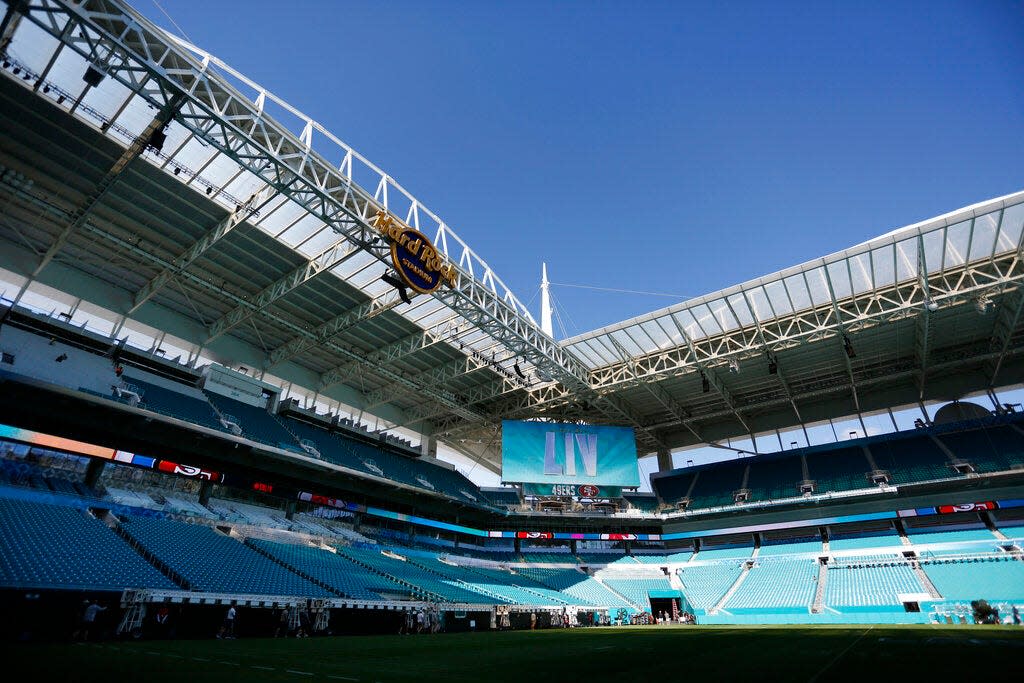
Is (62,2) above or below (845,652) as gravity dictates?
above

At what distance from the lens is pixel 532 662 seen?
11.4 meters

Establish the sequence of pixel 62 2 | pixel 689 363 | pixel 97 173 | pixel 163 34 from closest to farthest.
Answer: pixel 62 2, pixel 163 34, pixel 97 173, pixel 689 363

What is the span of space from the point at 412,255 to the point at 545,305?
14.8m

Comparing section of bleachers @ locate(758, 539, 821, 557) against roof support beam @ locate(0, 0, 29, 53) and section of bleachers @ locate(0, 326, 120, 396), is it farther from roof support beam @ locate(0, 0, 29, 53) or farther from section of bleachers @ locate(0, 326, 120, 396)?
roof support beam @ locate(0, 0, 29, 53)

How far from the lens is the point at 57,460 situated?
22.2 metres

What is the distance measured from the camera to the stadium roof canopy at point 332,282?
1864cm

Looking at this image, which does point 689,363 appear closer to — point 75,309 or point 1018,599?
point 1018,599

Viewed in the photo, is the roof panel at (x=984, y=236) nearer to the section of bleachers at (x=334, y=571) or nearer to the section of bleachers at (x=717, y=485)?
the section of bleachers at (x=717, y=485)

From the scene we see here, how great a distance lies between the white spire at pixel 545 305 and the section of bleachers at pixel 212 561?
64.1ft

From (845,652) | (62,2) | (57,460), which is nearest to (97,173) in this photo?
(62,2)

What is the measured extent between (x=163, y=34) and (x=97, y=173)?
9.22 meters

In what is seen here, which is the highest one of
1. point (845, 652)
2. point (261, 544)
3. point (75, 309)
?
point (75, 309)

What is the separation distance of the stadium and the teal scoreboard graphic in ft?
0.72

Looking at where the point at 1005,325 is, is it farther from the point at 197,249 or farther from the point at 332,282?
the point at 197,249
